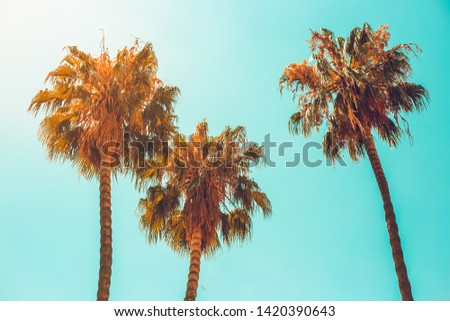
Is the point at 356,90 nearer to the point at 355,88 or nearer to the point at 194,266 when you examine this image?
the point at 355,88

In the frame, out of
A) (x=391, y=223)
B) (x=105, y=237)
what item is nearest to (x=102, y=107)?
(x=105, y=237)

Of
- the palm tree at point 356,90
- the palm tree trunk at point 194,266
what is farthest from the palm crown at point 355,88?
the palm tree trunk at point 194,266

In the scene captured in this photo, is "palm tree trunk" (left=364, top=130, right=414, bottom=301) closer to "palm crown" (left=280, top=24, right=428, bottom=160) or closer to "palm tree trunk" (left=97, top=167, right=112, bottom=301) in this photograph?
"palm crown" (left=280, top=24, right=428, bottom=160)

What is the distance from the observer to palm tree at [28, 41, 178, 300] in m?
18.2

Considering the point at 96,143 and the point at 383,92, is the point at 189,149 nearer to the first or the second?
the point at 96,143

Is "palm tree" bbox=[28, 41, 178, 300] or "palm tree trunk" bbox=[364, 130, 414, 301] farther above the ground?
"palm tree" bbox=[28, 41, 178, 300]

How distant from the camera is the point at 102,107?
18.3 metres

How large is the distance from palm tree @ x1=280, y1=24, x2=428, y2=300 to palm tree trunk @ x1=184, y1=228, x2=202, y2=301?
5412 millimetres

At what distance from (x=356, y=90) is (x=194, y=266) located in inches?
309

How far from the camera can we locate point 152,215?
69.3 ft

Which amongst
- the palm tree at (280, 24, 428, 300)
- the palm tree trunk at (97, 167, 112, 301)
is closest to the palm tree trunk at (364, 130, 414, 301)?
the palm tree at (280, 24, 428, 300)

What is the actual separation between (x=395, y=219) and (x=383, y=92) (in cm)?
467

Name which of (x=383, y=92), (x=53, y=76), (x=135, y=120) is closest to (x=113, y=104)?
(x=135, y=120)

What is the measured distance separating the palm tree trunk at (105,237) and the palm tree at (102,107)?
0.05 metres
